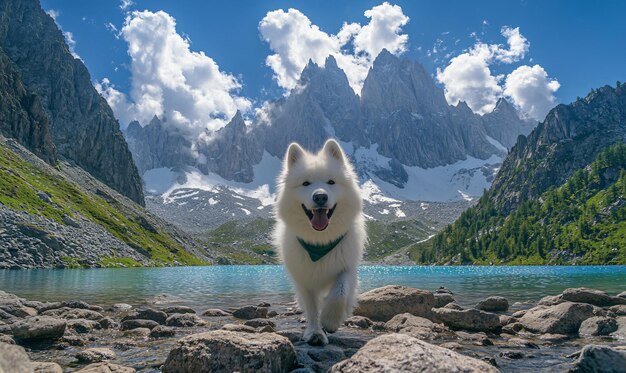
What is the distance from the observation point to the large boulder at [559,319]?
1410 centimetres

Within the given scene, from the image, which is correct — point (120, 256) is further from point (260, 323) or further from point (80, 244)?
point (260, 323)

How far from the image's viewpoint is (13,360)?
189 inches

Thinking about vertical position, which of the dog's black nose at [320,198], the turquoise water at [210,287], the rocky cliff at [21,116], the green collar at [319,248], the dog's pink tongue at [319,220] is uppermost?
the rocky cliff at [21,116]

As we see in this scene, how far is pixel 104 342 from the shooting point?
12.1 meters

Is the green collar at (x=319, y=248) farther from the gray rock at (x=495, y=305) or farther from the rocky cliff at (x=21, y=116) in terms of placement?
the rocky cliff at (x=21, y=116)

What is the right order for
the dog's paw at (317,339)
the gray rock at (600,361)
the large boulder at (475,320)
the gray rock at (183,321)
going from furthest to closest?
1. the gray rock at (183,321)
2. the large boulder at (475,320)
3. the dog's paw at (317,339)
4. the gray rock at (600,361)

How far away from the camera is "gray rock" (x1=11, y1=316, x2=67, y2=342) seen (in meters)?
11.7

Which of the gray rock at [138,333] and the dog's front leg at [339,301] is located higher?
the dog's front leg at [339,301]

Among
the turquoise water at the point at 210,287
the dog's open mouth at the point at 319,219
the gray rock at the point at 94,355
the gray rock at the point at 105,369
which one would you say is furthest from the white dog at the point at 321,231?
the turquoise water at the point at 210,287

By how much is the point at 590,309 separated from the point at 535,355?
636 centimetres

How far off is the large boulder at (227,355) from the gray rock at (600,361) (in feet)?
15.9

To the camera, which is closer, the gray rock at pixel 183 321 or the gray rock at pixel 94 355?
the gray rock at pixel 94 355

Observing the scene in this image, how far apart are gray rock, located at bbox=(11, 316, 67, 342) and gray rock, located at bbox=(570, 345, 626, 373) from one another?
481 inches

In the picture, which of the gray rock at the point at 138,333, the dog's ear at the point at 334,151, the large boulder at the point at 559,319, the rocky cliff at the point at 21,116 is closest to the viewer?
the dog's ear at the point at 334,151
